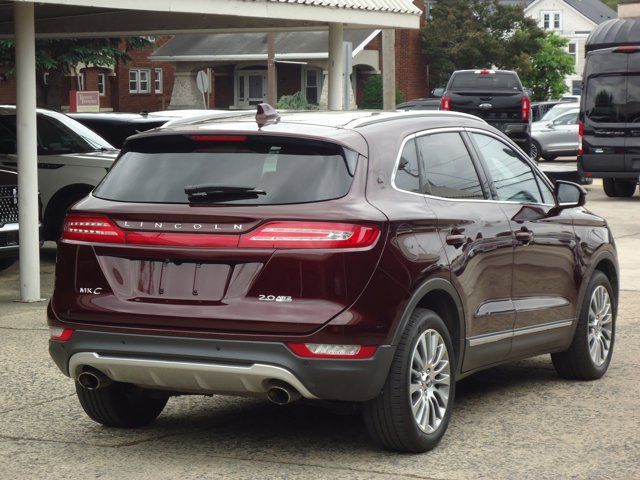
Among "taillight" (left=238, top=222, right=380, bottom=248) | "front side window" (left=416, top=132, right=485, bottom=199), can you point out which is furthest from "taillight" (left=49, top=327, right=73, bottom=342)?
"front side window" (left=416, top=132, right=485, bottom=199)

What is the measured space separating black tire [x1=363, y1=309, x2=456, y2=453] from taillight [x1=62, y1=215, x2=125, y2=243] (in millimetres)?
1367

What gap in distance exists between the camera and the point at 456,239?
266 inches

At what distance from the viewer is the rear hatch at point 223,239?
5922 millimetres

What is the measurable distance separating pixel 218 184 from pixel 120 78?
2280 inches

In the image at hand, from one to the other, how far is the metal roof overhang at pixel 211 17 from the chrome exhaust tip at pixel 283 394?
6.83 m

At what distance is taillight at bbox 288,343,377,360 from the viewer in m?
5.90

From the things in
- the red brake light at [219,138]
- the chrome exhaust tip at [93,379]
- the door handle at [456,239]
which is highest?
the red brake light at [219,138]

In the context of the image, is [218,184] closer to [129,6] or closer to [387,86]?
[129,6]

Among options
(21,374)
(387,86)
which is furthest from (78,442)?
(387,86)

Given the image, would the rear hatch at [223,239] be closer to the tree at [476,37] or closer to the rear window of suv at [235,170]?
the rear window of suv at [235,170]

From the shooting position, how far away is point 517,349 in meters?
7.51

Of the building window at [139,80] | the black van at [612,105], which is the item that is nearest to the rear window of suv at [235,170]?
the black van at [612,105]

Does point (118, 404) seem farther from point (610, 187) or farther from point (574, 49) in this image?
point (574, 49)

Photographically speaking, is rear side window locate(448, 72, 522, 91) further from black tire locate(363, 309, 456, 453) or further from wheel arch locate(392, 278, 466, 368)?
black tire locate(363, 309, 456, 453)
